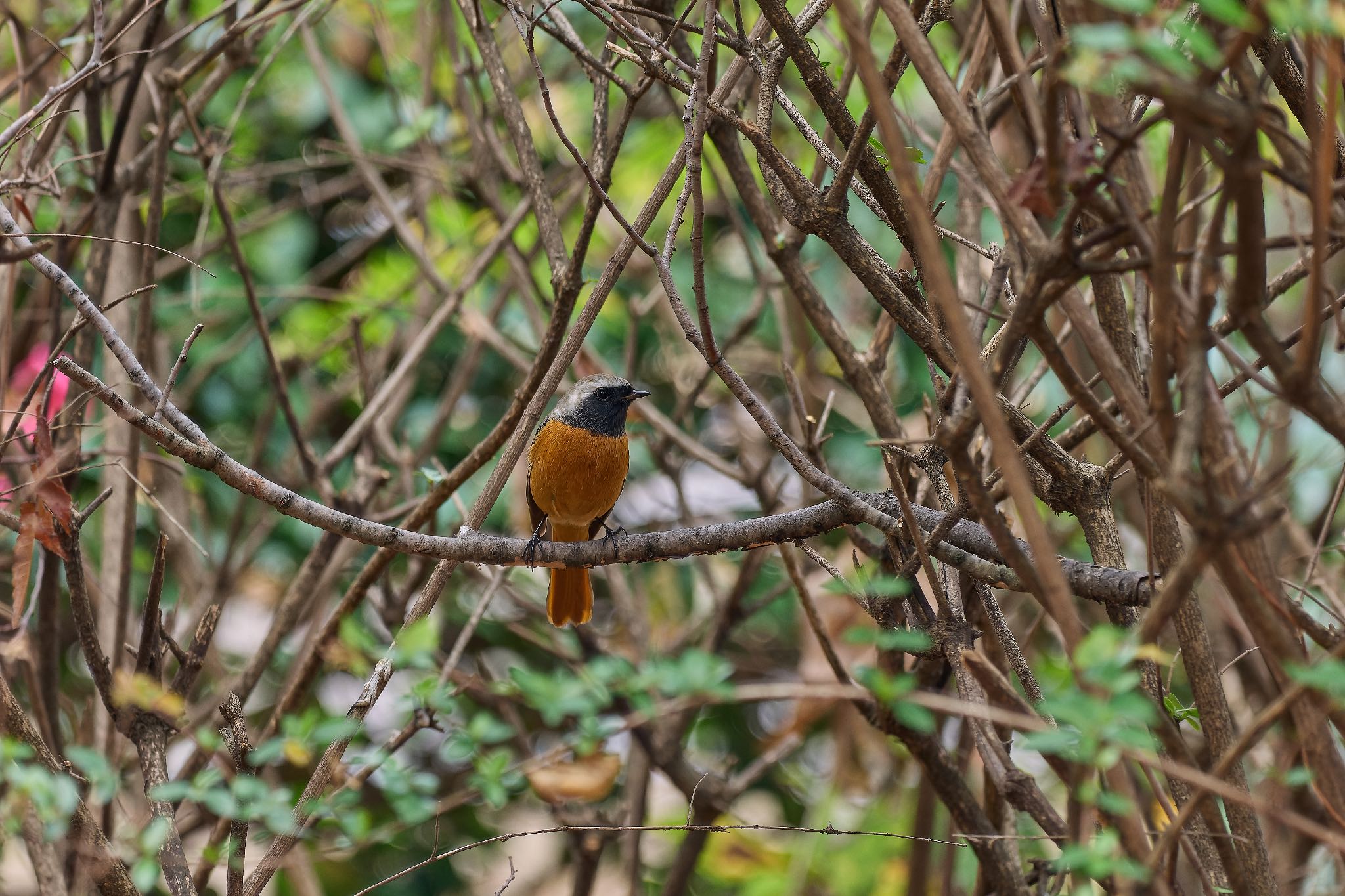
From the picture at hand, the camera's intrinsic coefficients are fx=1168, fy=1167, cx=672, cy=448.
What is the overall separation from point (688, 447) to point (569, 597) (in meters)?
0.80

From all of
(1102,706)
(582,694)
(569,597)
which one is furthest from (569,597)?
(1102,706)

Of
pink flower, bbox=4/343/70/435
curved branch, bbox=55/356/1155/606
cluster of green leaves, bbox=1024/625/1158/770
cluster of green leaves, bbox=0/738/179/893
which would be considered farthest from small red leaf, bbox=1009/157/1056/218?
pink flower, bbox=4/343/70/435

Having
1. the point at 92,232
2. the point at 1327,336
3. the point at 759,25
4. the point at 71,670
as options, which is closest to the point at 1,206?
the point at 92,232

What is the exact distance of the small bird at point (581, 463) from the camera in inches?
191

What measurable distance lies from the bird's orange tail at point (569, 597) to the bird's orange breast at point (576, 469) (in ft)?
1.09

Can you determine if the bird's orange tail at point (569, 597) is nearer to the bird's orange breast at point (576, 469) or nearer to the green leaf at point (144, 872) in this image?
the bird's orange breast at point (576, 469)

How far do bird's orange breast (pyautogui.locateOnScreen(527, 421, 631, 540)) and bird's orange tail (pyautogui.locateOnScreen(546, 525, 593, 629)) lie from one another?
0.33 metres

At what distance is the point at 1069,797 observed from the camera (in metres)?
1.81

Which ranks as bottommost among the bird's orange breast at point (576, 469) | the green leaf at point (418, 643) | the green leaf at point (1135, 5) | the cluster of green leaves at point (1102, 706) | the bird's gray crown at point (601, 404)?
the cluster of green leaves at point (1102, 706)

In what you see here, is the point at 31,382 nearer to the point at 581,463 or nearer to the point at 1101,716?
the point at 581,463

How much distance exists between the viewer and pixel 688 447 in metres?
4.83

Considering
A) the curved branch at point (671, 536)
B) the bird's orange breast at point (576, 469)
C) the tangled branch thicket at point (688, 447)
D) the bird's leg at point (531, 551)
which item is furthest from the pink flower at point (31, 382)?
the bird's orange breast at point (576, 469)

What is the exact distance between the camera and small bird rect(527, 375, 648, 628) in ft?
15.9

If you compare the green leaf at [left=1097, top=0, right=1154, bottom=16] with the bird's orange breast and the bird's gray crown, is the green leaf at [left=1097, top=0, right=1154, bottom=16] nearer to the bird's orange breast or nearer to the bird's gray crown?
the bird's gray crown
